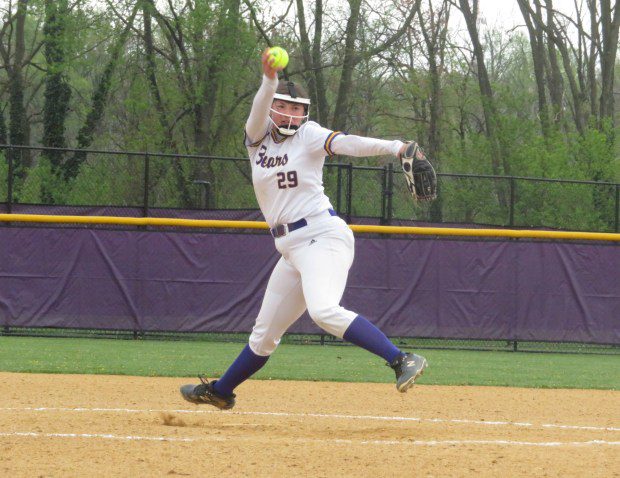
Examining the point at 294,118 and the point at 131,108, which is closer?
the point at 294,118

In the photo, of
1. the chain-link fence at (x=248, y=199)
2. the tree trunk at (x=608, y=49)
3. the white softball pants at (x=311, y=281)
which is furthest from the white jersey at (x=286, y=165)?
the tree trunk at (x=608, y=49)

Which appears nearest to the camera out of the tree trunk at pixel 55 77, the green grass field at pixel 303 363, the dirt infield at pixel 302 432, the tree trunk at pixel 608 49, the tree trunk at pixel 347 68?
the dirt infield at pixel 302 432

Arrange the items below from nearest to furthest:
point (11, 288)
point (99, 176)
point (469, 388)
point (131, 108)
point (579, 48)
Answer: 1. point (469, 388)
2. point (11, 288)
3. point (99, 176)
4. point (131, 108)
5. point (579, 48)

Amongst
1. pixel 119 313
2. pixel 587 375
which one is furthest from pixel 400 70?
pixel 587 375

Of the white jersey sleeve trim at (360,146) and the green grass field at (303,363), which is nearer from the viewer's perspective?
the white jersey sleeve trim at (360,146)

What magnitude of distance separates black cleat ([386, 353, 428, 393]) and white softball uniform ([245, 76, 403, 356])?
14.0 inches

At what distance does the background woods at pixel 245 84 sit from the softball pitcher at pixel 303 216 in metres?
10.8

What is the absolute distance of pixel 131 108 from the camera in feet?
71.8

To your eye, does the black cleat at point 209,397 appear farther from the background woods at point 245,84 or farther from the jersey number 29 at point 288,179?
the background woods at point 245,84

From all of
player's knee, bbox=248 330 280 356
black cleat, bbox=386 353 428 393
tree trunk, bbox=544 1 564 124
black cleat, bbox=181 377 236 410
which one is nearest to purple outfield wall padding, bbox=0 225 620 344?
black cleat, bbox=181 377 236 410

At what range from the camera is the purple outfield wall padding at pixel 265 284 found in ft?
41.6

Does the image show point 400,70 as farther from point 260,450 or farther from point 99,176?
point 260,450

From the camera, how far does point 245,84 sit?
22.4m

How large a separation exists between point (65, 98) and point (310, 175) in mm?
18636
